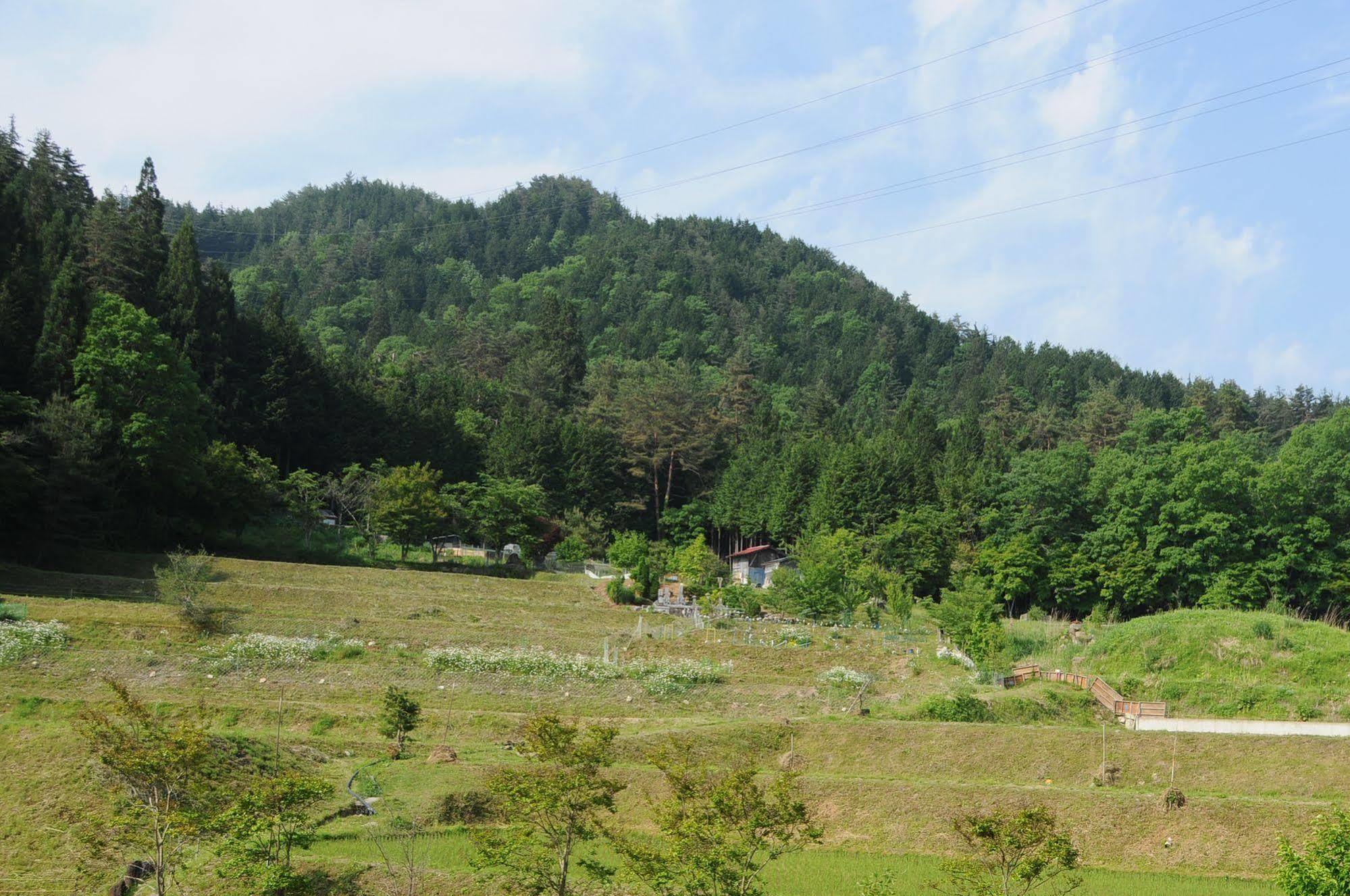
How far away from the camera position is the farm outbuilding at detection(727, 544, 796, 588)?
58656mm

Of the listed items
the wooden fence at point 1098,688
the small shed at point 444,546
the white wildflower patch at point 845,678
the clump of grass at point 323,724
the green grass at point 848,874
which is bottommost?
the green grass at point 848,874

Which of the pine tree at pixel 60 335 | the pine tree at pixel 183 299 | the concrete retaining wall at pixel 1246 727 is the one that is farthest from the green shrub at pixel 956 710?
the pine tree at pixel 183 299

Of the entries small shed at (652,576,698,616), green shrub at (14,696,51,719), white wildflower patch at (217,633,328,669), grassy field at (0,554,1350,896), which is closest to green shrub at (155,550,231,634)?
grassy field at (0,554,1350,896)

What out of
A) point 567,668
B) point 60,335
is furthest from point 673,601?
point 60,335

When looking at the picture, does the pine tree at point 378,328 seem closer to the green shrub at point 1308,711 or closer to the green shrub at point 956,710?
the green shrub at point 956,710

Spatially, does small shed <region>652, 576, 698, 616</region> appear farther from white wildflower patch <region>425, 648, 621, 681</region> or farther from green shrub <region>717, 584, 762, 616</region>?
white wildflower patch <region>425, 648, 621, 681</region>

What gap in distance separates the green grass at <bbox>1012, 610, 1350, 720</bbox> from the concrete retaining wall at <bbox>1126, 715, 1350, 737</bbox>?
1.98 meters

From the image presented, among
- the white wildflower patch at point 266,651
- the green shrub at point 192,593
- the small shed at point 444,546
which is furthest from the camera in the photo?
the small shed at point 444,546

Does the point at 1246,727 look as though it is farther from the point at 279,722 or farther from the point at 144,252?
the point at 144,252

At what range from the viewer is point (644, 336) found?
115875 mm

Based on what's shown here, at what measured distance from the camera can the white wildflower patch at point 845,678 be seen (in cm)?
3025

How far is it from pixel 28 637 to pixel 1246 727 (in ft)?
96.3

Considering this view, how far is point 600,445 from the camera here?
66.8 m

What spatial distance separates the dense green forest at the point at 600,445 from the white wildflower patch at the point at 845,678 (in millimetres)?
17065
